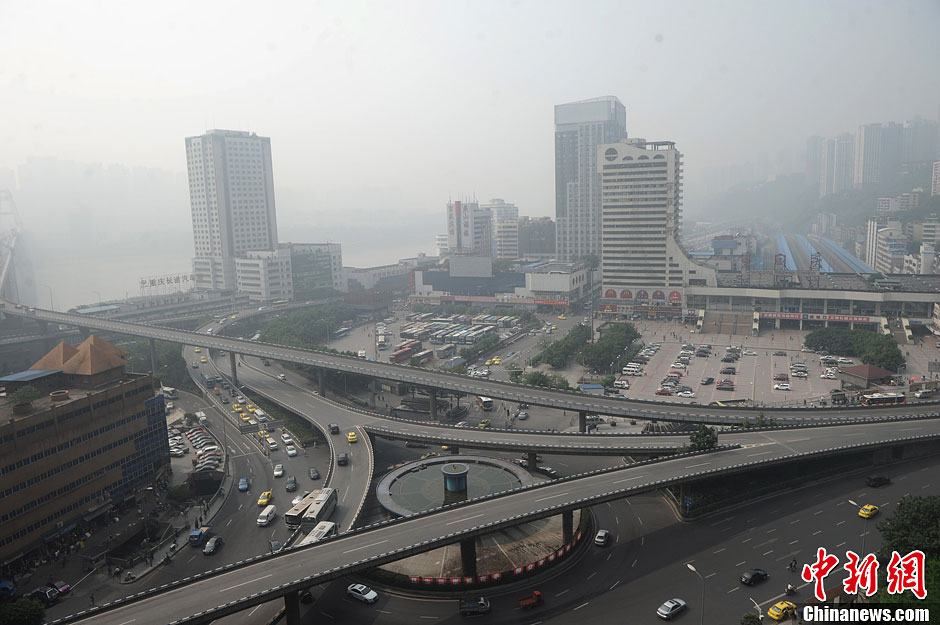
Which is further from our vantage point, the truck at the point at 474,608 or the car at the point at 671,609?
the truck at the point at 474,608

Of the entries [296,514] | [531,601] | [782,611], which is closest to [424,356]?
[296,514]

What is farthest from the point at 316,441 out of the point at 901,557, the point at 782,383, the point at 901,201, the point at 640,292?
the point at 901,201

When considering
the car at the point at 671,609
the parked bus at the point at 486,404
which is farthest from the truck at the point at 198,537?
the parked bus at the point at 486,404

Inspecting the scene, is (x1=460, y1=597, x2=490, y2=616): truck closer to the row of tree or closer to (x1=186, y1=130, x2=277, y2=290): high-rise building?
the row of tree

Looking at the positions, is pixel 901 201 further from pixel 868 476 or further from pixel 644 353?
pixel 868 476

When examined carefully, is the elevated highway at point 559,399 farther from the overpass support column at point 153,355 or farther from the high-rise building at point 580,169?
the high-rise building at point 580,169
